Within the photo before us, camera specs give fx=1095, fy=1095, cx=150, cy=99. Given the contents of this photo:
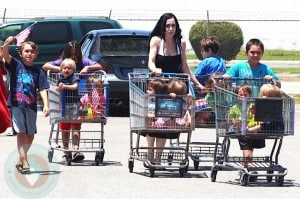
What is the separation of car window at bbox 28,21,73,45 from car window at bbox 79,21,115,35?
312mm

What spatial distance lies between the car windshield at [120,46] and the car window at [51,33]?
4.02 metres

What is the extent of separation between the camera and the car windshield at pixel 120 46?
20750 mm

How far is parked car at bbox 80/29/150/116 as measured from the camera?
808 inches

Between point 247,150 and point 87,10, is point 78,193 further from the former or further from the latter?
point 87,10

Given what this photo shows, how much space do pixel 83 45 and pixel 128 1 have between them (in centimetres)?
3898

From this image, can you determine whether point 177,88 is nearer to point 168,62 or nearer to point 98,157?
point 168,62

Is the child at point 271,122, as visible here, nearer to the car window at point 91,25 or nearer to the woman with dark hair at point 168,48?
the woman with dark hair at point 168,48

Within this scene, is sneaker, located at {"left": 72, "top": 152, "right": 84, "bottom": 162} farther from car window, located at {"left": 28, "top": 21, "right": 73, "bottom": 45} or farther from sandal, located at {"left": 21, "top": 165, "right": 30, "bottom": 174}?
car window, located at {"left": 28, "top": 21, "right": 73, "bottom": 45}

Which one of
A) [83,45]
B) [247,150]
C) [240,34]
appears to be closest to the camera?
[247,150]

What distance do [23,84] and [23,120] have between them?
41 centimetres

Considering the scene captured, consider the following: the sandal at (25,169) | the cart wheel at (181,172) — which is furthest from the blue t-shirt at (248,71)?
the sandal at (25,169)

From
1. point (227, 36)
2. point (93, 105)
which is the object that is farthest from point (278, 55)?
A: point (93, 105)

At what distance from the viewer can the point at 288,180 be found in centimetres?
1266

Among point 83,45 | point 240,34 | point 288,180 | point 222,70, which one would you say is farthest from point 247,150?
point 240,34
